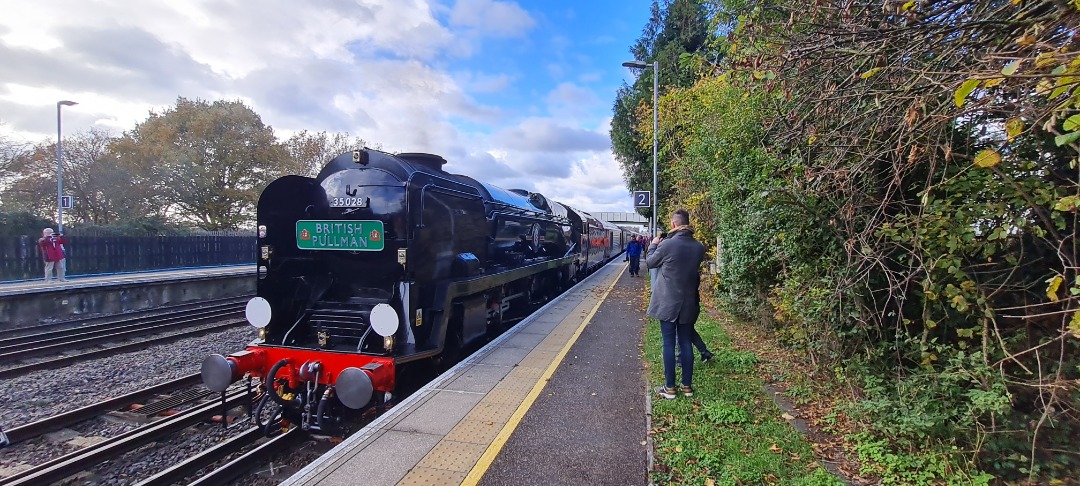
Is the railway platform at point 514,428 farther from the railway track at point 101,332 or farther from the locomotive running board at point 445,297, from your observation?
the railway track at point 101,332

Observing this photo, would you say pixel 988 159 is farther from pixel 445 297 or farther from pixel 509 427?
pixel 445 297

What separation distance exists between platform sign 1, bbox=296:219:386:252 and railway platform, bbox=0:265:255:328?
10598mm

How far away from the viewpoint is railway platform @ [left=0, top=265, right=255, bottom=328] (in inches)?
437

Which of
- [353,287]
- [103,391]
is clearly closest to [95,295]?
[103,391]

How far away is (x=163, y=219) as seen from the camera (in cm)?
2616

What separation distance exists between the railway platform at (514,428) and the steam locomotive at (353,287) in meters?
0.53

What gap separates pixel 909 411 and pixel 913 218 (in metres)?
1.33

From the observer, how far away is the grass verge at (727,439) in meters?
3.26

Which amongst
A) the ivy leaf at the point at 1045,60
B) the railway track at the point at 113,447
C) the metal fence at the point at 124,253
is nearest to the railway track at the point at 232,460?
the railway track at the point at 113,447

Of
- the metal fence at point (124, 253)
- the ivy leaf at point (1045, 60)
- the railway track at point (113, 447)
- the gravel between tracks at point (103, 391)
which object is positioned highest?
the ivy leaf at point (1045, 60)

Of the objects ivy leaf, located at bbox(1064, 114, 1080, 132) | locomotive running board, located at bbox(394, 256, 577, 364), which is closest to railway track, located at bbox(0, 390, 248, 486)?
locomotive running board, located at bbox(394, 256, 577, 364)

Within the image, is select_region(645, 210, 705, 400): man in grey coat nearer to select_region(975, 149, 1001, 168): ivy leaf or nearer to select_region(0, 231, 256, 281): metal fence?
select_region(975, 149, 1001, 168): ivy leaf

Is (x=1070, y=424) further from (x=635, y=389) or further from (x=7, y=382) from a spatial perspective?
(x=7, y=382)

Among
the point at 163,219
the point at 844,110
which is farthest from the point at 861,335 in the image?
the point at 163,219
